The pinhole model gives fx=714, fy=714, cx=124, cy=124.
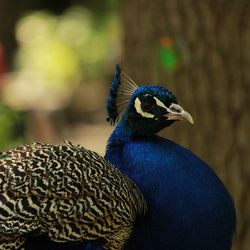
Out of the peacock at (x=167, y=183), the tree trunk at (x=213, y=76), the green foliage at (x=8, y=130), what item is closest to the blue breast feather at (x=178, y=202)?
the peacock at (x=167, y=183)

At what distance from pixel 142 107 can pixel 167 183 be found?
31 cm

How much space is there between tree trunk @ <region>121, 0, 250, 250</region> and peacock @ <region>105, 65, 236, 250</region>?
2.76 ft

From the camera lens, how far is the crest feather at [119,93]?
2906mm

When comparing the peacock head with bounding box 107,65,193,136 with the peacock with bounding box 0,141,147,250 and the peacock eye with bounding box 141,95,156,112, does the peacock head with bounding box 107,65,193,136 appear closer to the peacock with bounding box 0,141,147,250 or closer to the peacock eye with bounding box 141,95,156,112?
the peacock eye with bounding box 141,95,156,112

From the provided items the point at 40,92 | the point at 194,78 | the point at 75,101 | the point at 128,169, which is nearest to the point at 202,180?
the point at 128,169

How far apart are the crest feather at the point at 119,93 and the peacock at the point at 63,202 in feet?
1.28

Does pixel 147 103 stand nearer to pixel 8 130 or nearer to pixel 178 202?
pixel 178 202

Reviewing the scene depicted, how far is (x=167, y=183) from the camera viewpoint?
265 cm

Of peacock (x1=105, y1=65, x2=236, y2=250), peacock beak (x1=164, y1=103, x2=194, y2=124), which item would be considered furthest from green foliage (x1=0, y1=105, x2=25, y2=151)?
peacock beak (x1=164, y1=103, x2=194, y2=124)

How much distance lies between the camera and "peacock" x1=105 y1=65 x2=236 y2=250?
8.57 feet

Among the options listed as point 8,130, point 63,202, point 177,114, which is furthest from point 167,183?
point 8,130

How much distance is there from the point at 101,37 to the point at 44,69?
54.4 inches

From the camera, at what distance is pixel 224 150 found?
361cm

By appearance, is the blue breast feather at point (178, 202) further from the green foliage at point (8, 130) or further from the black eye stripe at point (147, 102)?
the green foliage at point (8, 130)
